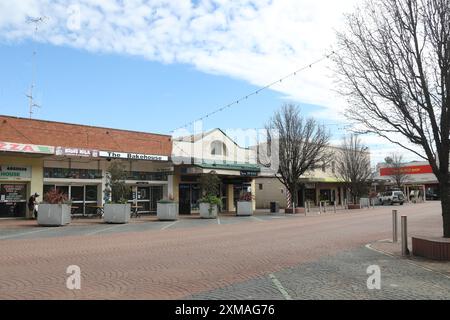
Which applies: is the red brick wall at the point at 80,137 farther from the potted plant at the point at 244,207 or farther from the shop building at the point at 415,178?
the shop building at the point at 415,178

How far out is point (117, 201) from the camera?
25266mm

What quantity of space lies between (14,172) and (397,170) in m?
60.6

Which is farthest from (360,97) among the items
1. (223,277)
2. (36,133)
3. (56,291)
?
(36,133)

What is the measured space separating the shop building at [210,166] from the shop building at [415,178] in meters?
42.0

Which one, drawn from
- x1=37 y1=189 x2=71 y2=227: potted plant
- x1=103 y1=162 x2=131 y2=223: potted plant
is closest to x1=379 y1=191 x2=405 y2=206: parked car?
x1=103 y1=162 x2=131 y2=223: potted plant

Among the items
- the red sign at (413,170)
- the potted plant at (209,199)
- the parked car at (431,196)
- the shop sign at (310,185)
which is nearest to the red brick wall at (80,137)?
the potted plant at (209,199)

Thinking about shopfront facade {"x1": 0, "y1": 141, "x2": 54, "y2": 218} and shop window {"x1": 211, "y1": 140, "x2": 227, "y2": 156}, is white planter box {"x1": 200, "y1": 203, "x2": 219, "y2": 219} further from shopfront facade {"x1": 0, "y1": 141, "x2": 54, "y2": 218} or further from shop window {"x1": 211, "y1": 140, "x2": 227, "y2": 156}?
shop window {"x1": 211, "y1": 140, "x2": 227, "y2": 156}

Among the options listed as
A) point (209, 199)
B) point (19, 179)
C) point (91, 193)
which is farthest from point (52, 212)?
point (209, 199)

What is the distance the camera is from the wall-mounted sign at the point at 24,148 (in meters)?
23.0

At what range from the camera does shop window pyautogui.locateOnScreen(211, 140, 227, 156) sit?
3903 cm

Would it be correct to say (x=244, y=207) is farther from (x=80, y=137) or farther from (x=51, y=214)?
(x=51, y=214)

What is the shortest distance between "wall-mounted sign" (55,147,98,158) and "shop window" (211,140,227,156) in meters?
13.2

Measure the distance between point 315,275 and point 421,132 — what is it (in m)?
5.56

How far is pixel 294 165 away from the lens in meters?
37.5
